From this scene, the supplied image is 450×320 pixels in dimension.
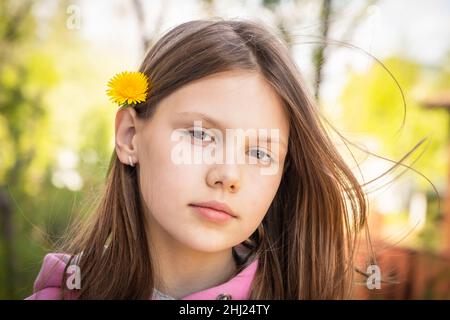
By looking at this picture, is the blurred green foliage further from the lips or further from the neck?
the lips

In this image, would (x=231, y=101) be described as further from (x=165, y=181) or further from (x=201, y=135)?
(x=165, y=181)

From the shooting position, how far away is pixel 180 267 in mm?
1407

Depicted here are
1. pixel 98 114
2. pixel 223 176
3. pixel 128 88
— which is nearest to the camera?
pixel 223 176

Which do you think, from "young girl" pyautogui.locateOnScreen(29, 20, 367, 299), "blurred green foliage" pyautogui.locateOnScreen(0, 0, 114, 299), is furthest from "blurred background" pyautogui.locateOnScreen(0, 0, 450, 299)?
"young girl" pyautogui.locateOnScreen(29, 20, 367, 299)

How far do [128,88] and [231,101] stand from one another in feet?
0.85

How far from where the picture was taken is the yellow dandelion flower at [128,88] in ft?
4.49

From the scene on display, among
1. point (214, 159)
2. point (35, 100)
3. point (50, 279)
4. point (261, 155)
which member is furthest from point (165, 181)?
point (35, 100)

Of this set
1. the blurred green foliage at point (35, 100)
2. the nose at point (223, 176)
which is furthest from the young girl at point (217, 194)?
the blurred green foliage at point (35, 100)

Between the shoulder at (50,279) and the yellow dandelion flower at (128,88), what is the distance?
41 cm

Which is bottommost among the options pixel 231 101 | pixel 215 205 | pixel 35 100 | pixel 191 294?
pixel 191 294

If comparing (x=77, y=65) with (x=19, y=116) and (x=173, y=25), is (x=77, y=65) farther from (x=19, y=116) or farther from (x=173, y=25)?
(x=173, y=25)

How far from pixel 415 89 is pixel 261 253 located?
19.5ft

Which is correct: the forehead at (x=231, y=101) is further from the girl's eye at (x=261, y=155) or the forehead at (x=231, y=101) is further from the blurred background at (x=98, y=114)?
the blurred background at (x=98, y=114)
